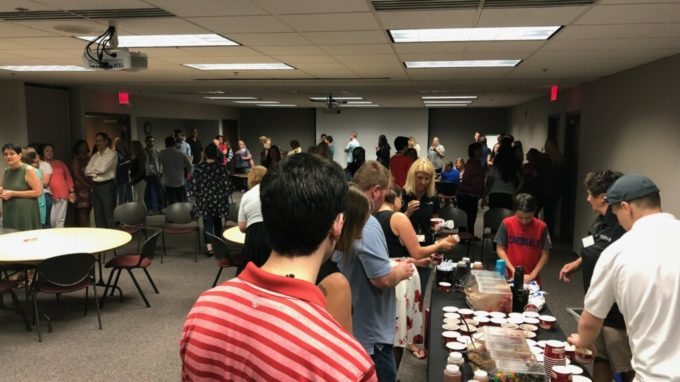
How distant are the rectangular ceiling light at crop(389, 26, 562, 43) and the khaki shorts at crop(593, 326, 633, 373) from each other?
221 cm

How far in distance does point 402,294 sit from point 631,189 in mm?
1451

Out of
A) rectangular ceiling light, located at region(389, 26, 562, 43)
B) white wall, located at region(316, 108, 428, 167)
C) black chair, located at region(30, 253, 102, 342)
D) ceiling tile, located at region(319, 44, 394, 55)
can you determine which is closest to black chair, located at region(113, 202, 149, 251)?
black chair, located at region(30, 253, 102, 342)

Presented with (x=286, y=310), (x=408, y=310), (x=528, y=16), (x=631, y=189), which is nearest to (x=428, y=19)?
(x=528, y=16)

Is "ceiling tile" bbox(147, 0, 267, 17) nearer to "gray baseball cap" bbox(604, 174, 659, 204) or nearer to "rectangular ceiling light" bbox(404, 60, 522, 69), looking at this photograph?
"gray baseball cap" bbox(604, 174, 659, 204)

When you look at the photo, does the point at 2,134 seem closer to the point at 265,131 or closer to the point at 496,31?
the point at 496,31

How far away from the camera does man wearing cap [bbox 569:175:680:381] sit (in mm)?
1860

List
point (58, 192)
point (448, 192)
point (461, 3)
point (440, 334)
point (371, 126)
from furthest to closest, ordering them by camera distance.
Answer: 1. point (371, 126)
2. point (448, 192)
3. point (58, 192)
4. point (461, 3)
5. point (440, 334)

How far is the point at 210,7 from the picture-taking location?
10.4ft

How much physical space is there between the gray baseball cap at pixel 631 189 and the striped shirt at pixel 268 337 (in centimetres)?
182

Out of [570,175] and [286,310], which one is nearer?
[286,310]

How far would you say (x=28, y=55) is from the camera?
5.38 m

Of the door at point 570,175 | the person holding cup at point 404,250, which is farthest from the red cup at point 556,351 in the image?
the door at point 570,175

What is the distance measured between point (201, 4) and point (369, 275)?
203 centimetres

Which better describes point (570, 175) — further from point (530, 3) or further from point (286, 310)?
point (286, 310)
